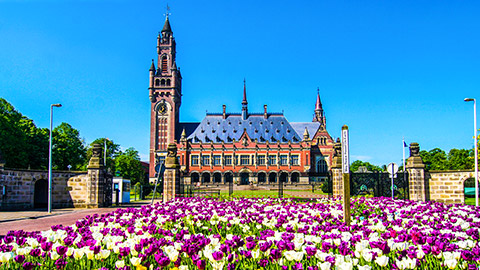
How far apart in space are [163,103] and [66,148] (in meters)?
28.1

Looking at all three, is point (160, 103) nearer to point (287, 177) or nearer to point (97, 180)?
point (287, 177)

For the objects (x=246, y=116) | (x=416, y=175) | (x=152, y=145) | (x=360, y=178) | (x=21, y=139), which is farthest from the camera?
(x=246, y=116)

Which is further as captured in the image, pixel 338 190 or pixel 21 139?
pixel 21 139

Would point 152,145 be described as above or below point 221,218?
above

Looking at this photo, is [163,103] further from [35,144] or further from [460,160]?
[460,160]

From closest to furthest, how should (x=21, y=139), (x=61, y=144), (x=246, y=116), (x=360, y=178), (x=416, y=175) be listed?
1. (x=416, y=175)
2. (x=360, y=178)
3. (x=21, y=139)
4. (x=61, y=144)
5. (x=246, y=116)

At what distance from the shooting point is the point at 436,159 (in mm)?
75688

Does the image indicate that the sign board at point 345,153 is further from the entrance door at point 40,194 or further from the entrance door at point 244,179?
the entrance door at point 244,179

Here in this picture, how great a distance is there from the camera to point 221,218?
8.98 metres

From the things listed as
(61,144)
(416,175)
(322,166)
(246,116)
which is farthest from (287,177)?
(416,175)

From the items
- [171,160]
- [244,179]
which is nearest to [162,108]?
[244,179]

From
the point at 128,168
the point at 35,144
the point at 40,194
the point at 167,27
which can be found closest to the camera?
the point at 40,194

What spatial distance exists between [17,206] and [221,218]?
1990 centimetres

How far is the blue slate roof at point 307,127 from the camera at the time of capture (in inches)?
3334
